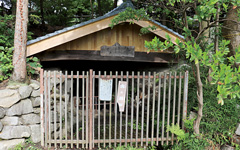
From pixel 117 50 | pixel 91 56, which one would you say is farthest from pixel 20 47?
pixel 117 50

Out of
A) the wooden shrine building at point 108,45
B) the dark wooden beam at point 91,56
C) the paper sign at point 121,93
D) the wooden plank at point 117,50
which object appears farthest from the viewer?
the wooden plank at point 117,50

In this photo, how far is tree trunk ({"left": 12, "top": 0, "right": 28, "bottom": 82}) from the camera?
14.4 feet

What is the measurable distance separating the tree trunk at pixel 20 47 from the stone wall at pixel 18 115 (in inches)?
13.0

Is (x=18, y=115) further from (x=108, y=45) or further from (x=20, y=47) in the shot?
(x=108, y=45)

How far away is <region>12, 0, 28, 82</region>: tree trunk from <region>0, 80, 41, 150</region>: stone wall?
0.33m

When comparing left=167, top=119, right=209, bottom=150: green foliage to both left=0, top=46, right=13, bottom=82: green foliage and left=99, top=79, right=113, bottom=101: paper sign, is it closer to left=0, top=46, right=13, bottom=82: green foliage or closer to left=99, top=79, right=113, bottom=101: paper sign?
left=99, top=79, right=113, bottom=101: paper sign

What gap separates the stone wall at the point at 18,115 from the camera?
396cm

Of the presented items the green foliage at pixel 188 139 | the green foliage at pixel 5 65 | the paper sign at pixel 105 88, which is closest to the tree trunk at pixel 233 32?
the green foliage at pixel 188 139

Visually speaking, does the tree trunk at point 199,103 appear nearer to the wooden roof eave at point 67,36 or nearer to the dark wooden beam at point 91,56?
the wooden roof eave at point 67,36

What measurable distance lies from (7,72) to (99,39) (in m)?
2.79

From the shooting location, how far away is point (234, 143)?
3965 mm

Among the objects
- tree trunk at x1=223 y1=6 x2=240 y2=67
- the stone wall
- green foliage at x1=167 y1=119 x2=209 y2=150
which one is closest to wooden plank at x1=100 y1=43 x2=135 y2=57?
the stone wall

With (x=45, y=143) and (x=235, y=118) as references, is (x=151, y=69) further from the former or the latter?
(x=45, y=143)

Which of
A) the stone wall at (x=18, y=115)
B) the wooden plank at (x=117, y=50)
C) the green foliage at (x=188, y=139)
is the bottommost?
the green foliage at (x=188, y=139)
